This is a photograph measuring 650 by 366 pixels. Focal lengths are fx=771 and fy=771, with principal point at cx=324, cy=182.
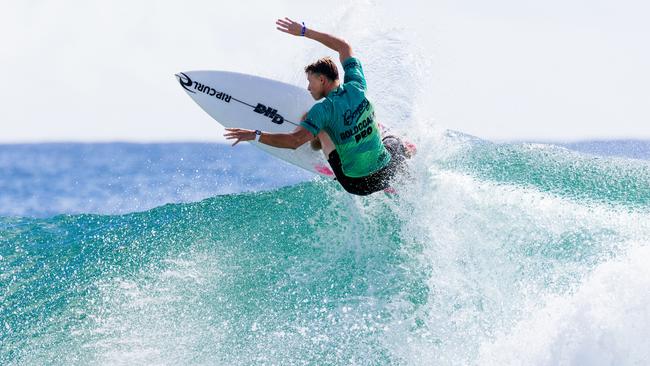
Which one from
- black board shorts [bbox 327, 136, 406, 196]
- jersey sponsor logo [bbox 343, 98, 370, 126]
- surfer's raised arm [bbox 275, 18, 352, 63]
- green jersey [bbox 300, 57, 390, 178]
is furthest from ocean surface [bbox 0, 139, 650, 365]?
surfer's raised arm [bbox 275, 18, 352, 63]

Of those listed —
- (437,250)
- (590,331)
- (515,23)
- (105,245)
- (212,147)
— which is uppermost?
(590,331)

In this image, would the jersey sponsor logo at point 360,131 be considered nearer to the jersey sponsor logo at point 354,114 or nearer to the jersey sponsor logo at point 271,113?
the jersey sponsor logo at point 354,114

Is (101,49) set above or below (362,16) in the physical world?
below

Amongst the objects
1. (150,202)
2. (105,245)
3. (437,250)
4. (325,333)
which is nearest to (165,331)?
(325,333)

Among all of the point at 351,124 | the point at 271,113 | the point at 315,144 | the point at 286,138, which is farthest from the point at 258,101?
the point at 286,138

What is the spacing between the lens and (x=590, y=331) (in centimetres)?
409

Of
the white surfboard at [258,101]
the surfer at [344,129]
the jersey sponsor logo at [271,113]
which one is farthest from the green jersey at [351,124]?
the jersey sponsor logo at [271,113]

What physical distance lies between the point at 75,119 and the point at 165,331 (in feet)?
27.7

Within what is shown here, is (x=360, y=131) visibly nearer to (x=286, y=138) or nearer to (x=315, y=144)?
(x=286, y=138)

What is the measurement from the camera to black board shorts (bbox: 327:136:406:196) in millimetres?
5336

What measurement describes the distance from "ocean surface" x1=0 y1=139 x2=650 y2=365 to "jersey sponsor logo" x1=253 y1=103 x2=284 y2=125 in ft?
2.07

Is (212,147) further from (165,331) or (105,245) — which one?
(165,331)

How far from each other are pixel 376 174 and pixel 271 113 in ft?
4.16

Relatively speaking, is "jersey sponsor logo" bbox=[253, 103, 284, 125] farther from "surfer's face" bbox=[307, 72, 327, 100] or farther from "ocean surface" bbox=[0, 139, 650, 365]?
"surfer's face" bbox=[307, 72, 327, 100]
